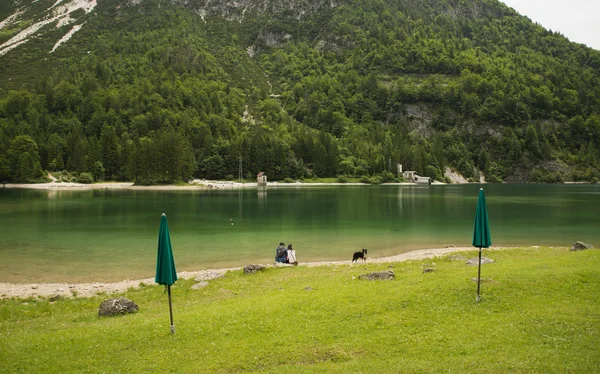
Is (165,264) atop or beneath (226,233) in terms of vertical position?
atop

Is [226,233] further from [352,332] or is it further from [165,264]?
[352,332]

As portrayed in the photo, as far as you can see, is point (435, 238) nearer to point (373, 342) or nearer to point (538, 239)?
point (538, 239)

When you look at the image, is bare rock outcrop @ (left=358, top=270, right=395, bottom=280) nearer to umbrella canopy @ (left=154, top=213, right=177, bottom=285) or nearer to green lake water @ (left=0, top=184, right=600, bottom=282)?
umbrella canopy @ (left=154, top=213, right=177, bottom=285)

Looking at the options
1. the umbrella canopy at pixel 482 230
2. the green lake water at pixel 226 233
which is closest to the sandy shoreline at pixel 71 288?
the green lake water at pixel 226 233

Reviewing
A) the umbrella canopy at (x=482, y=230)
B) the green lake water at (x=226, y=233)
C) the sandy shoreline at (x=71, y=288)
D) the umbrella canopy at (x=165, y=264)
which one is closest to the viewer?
the umbrella canopy at (x=165, y=264)

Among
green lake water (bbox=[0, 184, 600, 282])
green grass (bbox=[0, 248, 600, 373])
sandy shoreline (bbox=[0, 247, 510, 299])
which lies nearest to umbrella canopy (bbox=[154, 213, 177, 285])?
green grass (bbox=[0, 248, 600, 373])

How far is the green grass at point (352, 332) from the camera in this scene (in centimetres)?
1103

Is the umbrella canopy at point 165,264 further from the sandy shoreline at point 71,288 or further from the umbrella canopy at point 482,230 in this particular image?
the sandy shoreline at point 71,288

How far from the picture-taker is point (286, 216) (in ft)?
218

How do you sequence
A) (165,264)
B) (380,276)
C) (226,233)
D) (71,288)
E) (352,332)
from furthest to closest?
1. (226,233)
2. (71,288)
3. (380,276)
4. (165,264)
5. (352,332)

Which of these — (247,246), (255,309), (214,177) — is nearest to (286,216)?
(247,246)

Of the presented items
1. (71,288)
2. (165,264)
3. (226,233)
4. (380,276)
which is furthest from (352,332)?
(226,233)

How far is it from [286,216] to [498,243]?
32495mm

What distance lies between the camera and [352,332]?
43.0 feet
